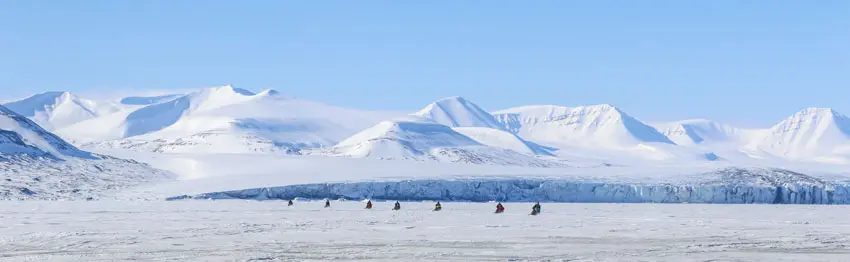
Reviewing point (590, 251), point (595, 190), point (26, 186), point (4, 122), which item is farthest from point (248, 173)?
point (590, 251)

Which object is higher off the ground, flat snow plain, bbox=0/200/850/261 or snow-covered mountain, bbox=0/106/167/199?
snow-covered mountain, bbox=0/106/167/199

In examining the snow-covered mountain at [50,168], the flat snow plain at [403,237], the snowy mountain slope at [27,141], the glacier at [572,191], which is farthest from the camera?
the snowy mountain slope at [27,141]

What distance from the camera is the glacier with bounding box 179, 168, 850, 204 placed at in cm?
10112

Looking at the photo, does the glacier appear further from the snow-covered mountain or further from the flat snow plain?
the flat snow plain

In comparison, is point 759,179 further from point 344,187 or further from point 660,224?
point 660,224

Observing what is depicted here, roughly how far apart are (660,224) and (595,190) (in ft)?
162

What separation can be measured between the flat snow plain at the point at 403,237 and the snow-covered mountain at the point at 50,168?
120ft

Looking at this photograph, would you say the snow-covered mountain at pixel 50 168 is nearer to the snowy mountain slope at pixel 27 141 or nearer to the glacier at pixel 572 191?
the snowy mountain slope at pixel 27 141

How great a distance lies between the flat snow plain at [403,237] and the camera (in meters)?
39.0

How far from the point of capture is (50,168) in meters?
124

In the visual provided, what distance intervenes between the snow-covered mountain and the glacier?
20006 millimetres

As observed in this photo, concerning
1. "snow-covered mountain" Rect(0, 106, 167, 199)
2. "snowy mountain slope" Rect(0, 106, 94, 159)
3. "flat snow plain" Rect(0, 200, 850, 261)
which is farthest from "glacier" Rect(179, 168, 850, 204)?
"snowy mountain slope" Rect(0, 106, 94, 159)

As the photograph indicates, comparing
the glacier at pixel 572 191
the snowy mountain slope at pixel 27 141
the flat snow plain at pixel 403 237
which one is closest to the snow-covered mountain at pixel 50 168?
the snowy mountain slope at pixel 27 141

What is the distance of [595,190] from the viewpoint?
106500 mm
